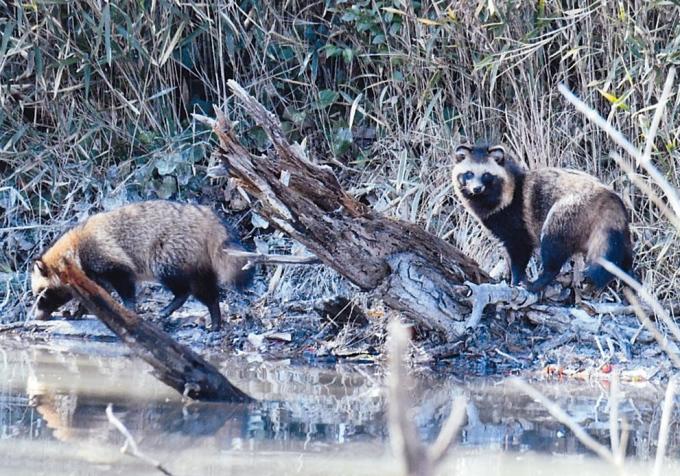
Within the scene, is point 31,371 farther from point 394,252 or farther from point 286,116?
point 286,116

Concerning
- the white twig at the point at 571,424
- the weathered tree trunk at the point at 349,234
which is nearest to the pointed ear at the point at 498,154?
the weathered tree trunk at the point at 349,234

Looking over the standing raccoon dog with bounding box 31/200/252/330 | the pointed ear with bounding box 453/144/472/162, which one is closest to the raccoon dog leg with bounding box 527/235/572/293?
the pointed ear with bounding box 453/144/472/162

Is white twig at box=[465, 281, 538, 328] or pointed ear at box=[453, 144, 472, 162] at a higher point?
pointed ear at box=[453, 144, 472, 162]

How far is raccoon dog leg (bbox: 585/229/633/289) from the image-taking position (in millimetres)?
6383

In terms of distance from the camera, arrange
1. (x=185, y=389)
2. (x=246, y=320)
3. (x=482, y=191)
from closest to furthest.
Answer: (x=185, y=389) < (x=482, y=191) < (x=246, y=320)

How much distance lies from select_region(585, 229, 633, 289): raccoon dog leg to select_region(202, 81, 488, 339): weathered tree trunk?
64 cm

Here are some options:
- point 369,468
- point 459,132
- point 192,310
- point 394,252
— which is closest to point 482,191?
point 394,252

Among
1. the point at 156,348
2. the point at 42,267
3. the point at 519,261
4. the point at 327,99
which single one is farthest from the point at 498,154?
the point at 42,267

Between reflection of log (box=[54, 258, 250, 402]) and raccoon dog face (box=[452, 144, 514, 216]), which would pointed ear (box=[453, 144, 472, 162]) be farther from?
reflection of log (box=[54, 258, 250, 402])

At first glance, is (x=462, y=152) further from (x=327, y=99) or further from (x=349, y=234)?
(x=327, y=99)

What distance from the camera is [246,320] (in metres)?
7.41

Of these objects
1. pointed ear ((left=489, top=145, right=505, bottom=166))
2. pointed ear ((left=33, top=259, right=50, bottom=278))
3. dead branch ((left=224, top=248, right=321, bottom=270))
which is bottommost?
pointed ear ((left=33, top=259, right=50, bottom=278))

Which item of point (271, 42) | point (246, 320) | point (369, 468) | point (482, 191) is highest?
point (271, 42)

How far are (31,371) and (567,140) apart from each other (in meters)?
3.91
